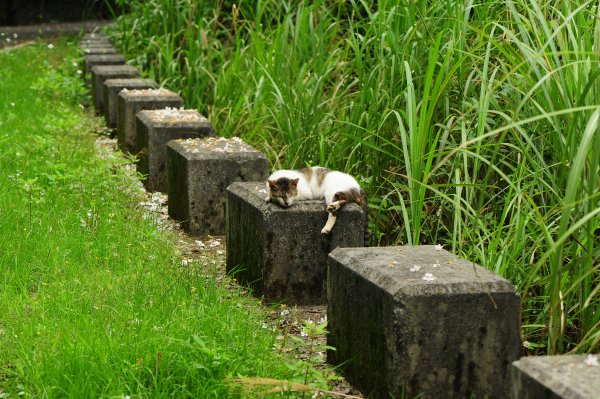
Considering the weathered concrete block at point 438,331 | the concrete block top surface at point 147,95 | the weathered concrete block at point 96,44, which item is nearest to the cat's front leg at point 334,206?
the weathered concrete block at point 438,331

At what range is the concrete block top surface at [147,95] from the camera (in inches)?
310

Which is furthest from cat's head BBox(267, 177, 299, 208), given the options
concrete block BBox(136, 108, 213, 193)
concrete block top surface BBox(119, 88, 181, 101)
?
concrete block top surface BBox(119, 88, 181, 101)

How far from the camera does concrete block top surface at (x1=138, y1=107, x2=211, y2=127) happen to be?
6680 millimetres

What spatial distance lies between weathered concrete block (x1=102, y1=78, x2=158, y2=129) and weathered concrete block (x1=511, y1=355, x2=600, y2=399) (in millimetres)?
6706

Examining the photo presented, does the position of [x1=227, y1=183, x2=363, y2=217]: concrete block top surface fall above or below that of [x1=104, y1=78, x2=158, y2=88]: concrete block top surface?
above

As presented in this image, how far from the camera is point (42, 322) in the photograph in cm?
378

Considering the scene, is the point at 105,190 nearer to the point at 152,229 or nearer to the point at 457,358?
the point at 152,229

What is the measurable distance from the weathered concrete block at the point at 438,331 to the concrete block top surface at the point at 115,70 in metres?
7.34

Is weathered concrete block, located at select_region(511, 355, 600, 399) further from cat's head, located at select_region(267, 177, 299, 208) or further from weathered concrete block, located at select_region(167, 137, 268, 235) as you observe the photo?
weathered concrete block, located at select_region(167, 137, 268, 235)

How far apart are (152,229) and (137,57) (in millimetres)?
6466

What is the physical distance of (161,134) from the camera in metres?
6.68

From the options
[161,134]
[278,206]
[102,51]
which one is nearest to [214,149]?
[161,134]

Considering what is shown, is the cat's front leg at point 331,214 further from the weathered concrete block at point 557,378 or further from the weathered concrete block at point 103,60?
the weathered concrete block at point 103,60

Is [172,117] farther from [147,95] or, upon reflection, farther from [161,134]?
[147,95]
